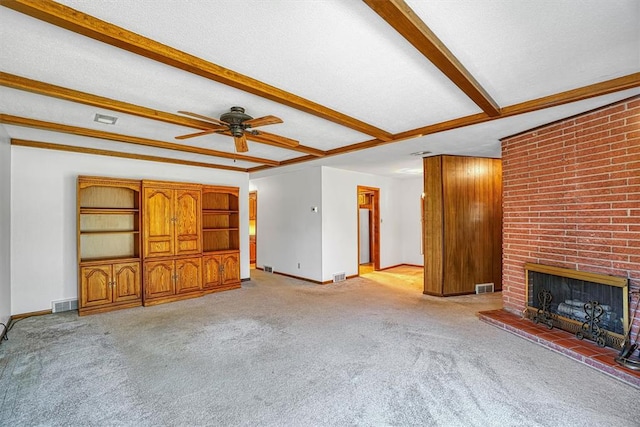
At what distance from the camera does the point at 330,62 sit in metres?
2.19

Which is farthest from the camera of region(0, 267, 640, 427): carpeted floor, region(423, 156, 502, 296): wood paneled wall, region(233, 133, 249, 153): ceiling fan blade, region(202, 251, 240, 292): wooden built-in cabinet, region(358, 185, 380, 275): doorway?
region(358, 185, 380, 275): doorway

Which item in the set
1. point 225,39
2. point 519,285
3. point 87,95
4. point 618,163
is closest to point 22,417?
point 87,95

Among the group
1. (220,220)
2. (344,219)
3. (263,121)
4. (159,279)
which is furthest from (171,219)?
(344,219)

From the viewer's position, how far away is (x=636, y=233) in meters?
2.72

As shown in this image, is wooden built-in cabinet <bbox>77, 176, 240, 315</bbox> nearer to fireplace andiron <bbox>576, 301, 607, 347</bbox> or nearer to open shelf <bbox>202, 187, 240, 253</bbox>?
open shelf <bbox>202, 187, 240, 253</bbox>

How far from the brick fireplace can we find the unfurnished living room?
0.02 m

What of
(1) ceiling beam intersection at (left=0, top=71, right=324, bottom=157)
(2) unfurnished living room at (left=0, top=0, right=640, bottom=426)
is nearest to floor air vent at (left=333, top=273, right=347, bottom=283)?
(2) unfurnished living room at (left=0, top=0, right=640, bottom=426)

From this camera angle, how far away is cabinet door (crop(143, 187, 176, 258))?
15.6 ft

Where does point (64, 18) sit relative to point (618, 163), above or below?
above

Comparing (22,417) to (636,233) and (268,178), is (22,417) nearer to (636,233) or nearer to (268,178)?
(636,233)

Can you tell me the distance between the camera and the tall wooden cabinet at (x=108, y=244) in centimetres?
429

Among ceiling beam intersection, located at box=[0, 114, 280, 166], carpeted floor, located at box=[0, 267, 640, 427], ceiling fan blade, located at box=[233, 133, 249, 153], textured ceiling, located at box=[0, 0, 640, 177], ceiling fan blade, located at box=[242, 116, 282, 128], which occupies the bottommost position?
carpeted floor, located at box=[0, 267, 640, 427]

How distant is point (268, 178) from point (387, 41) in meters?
5.71

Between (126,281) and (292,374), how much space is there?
11.0 ft
